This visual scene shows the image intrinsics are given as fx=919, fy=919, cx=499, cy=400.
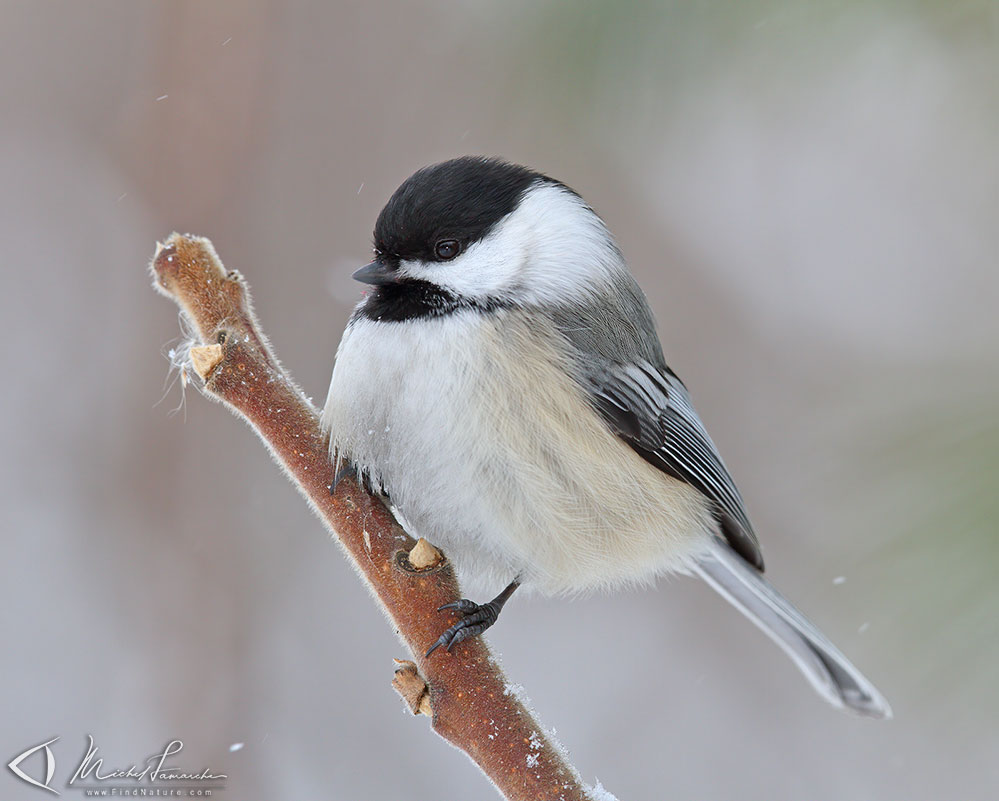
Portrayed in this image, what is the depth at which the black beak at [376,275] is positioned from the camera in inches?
62.2

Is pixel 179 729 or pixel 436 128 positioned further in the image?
pixel 436 128

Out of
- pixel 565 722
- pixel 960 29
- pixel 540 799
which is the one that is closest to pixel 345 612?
pixel 565 722

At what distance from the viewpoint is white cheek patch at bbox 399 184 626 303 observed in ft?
5.27

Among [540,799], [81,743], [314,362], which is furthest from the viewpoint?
[314,362]

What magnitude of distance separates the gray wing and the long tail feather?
0.04 meters

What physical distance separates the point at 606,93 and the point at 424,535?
820mm

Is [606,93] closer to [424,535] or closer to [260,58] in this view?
[424,535]

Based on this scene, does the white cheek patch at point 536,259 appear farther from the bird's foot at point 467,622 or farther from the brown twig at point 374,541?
the bird's foot at point 467,622

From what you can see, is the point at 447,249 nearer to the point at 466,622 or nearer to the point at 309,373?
the point at 466,622

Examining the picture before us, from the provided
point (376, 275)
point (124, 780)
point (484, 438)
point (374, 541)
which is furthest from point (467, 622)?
point (124, 780)

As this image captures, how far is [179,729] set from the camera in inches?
98.7

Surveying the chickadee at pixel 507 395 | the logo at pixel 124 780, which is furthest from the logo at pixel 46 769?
the chickadee at pixel 507 395

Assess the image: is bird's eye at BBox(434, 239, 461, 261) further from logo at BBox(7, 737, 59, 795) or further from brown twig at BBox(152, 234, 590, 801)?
logo at BBox(7, 737, 59, 795)

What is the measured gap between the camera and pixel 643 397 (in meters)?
1.79
